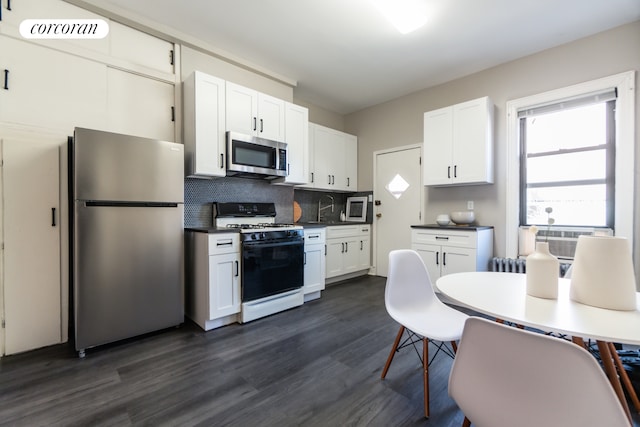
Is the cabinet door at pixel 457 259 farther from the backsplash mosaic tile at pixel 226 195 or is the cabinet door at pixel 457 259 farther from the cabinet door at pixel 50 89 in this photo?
the cabinet door at pixel 50 89

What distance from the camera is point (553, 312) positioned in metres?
1.10

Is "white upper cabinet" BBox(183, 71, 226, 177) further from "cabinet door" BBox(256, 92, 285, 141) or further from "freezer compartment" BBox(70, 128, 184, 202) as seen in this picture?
"cabinet door" BBox(256, 92, 285, 141)

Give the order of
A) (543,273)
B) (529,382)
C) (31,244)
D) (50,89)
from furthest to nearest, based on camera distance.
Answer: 1. (50,89)
2. (31,244)
3. (543,273)
4. (529,382)

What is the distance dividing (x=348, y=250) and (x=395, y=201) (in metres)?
1.10

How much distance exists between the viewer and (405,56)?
3248 millimetres

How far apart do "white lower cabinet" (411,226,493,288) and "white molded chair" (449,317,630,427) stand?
8.57 ft

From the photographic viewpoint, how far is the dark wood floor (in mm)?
1494

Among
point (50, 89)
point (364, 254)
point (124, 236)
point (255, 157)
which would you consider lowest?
point (364, 254)

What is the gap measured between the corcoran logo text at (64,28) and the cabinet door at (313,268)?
114 inches

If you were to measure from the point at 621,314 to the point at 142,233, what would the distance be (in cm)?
293

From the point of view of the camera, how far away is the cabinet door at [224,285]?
2.54 m

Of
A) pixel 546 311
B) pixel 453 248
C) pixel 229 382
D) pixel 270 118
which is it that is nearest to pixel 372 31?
pixel 270 118

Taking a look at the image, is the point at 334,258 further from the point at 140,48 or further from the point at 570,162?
the point at 140,48

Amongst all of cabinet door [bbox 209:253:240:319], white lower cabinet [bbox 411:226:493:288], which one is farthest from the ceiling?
cabinet door [bbox 209:253:240:319]
